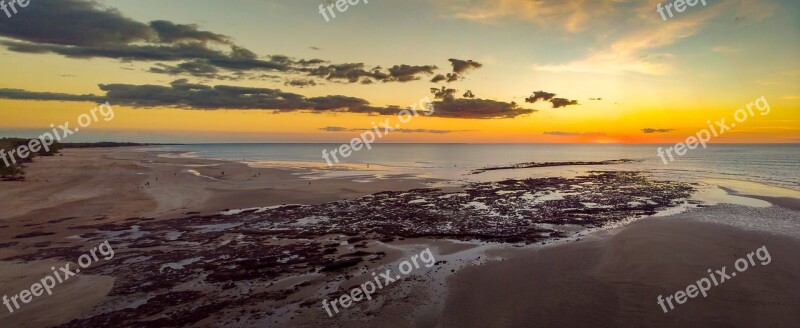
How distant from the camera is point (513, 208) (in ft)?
102

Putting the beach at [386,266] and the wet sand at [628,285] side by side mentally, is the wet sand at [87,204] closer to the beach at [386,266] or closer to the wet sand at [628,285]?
the beach at [386,266]

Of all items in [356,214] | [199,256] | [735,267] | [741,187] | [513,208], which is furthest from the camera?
[741,187]

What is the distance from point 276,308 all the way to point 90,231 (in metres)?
17.1

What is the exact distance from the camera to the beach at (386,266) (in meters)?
12.2

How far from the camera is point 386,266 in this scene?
17000 mm

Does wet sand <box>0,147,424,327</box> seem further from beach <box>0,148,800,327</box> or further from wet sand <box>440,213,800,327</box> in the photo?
wet sand <box>440,213,800,327</box>

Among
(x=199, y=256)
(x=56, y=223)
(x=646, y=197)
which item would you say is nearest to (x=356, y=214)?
(x=199, y=256)

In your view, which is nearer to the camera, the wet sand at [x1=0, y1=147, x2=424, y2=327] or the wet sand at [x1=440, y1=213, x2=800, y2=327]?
the wet sand at [x1=440, y1=213, x2=800, y2=327]

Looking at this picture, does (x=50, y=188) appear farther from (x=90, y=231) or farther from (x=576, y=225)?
(x=576, y=225)

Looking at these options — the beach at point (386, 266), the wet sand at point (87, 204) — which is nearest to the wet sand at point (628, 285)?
the beach at point (386, 266)

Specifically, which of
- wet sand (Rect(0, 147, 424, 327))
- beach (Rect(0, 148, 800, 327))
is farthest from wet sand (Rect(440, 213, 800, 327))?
wet sand (Rect(0, 147, 424, 327))

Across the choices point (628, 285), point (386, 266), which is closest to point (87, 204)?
point (386, 266)

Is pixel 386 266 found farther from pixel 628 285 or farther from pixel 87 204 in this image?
pixel 87 204

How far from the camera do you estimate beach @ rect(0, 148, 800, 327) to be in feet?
40.1
